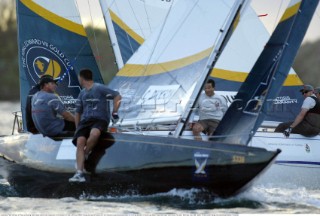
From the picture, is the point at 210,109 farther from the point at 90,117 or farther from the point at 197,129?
the point at 90,117

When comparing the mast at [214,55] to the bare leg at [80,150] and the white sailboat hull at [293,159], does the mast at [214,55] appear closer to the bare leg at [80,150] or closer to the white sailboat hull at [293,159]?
the bare leg at [80,150]

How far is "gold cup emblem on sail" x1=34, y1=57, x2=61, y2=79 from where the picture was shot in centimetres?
1553

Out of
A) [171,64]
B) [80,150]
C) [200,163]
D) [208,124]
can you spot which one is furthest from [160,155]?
[208,124]

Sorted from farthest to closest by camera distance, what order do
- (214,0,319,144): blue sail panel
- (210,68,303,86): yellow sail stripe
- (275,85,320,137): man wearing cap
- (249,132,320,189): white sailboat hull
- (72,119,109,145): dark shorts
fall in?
(210,68,303,86): yellow sail stripe, (275,85,320,137): man wearing cap, (249,132,320,189): white sailboat hull, (72,119,109,145): dark shorts, (214,0,319,144): blue sail panel

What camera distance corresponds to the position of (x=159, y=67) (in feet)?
40.1

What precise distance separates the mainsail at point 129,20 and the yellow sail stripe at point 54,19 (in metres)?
0.62

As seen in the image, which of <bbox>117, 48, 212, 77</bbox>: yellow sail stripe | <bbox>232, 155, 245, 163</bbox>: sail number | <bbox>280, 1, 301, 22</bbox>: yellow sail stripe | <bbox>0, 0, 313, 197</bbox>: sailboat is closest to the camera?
<bbox>232, 155, 245, 163</bbox>: sail number

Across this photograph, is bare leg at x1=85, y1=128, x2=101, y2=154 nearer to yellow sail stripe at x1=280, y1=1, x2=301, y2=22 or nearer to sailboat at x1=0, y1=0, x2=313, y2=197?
sailboat at x1=0, y1=0, x2=313, y2=197

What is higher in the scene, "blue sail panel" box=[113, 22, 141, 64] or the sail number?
"blue sail panel" box=[113, 22, 141, 64]

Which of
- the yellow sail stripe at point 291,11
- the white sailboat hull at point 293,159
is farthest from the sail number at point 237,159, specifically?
the white sailboat hull at point 293,159

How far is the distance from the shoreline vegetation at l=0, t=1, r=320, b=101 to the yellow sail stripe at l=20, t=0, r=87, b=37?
18157 millimetres

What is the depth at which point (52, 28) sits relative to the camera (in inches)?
620

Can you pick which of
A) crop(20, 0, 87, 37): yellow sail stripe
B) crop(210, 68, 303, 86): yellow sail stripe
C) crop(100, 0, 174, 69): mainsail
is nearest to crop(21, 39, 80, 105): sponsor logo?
crop(20, 0, 87, 37): yellow sail stripe

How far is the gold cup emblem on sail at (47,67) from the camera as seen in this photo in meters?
15.5
